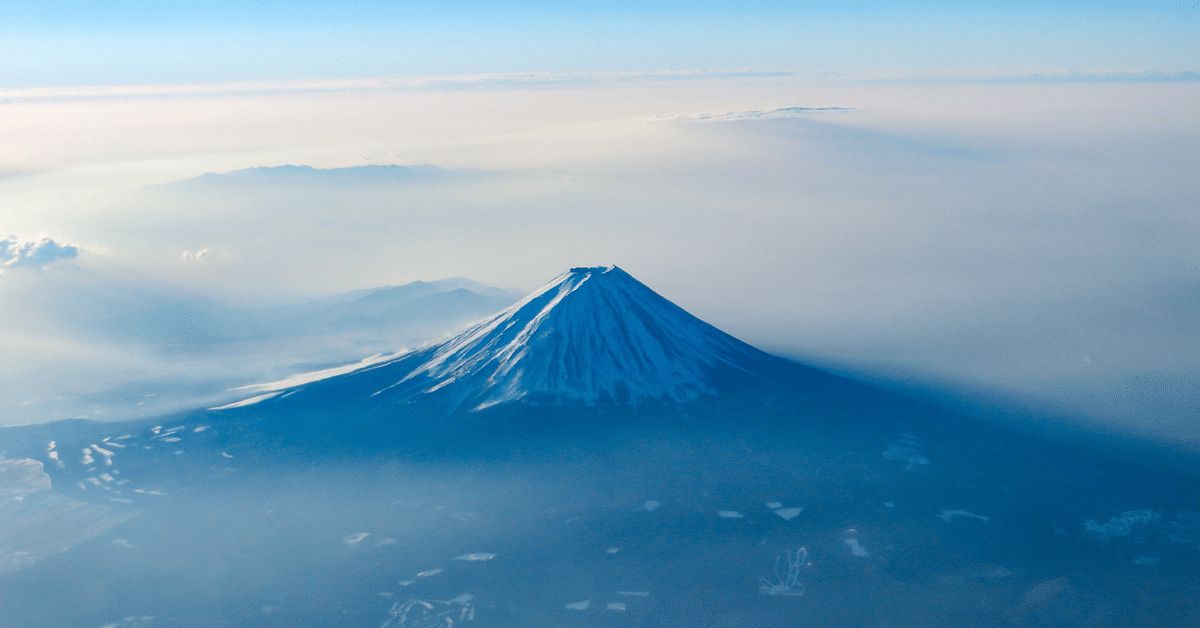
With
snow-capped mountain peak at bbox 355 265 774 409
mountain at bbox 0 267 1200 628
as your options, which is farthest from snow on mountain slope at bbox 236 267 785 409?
mountain at bbox 0 267 1200 628

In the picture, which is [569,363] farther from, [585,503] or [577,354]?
[585,503]

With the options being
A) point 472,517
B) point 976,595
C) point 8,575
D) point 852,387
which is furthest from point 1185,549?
point 8,575

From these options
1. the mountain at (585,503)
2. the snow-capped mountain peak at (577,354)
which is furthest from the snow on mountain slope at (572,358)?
the mountain at (585,503)

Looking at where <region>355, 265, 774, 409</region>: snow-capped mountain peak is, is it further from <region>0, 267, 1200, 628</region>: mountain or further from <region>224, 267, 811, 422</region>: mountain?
<region>0, 267, 1200, 628</region>: mountain

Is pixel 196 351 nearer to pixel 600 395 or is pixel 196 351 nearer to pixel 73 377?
pixel 73 377

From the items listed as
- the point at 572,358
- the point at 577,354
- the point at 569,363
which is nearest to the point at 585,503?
the point at 569,363

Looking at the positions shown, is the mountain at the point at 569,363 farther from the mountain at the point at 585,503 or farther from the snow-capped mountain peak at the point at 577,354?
the mountain at the point at 585,503
